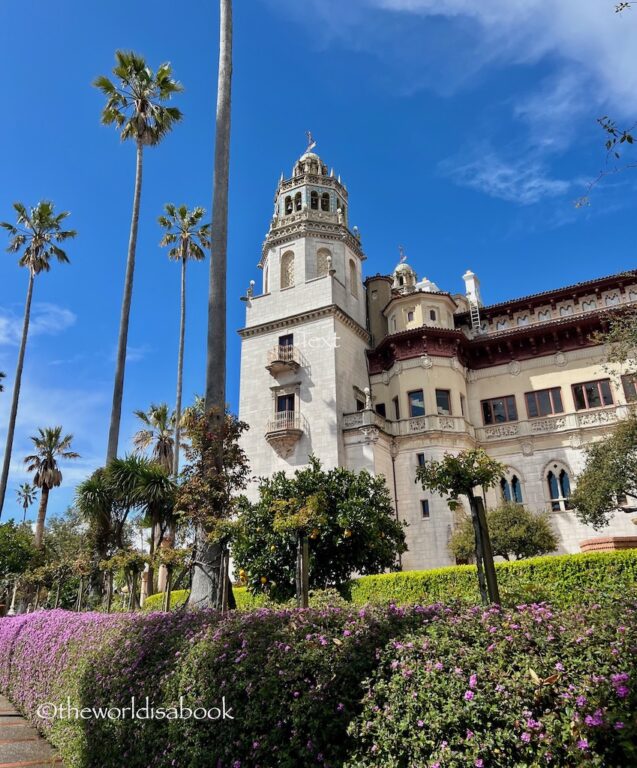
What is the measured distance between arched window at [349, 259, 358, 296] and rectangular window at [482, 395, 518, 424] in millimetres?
10607

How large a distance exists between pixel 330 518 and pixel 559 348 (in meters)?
20.5

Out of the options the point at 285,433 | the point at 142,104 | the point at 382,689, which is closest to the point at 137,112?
the point at 142,104

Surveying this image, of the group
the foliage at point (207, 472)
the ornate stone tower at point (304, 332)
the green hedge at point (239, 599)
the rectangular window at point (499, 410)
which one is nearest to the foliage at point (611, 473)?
the rectangular window at point (499, 410)

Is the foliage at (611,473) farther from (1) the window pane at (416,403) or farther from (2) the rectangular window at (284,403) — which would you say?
(2) the rectangular window at (284,403)

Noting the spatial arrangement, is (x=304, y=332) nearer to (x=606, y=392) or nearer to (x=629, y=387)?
(x=606, y=392)

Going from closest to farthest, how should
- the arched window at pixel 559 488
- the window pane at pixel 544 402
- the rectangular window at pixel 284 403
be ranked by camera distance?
1. the arched window at pixel 559 488
2. the window pane at pixel 544 402
3. the rectangular window at pixel 284 403

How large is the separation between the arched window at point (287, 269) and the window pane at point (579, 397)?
17.7 meters

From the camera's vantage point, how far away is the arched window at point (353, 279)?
3616cm

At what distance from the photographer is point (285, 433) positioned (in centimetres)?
3067

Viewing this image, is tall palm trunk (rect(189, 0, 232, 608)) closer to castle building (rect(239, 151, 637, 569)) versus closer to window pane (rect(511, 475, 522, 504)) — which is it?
castle building (rect(239, 151, 637, 569))

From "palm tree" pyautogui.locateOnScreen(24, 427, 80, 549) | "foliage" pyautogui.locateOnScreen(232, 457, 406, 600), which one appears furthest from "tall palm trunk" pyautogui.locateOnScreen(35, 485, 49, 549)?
"foliage" pyautogui.locateOnScreen(232, 457, 406, 600)

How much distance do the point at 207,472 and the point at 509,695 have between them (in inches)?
426

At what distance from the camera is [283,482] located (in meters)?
18.9

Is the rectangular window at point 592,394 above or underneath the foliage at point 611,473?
above
